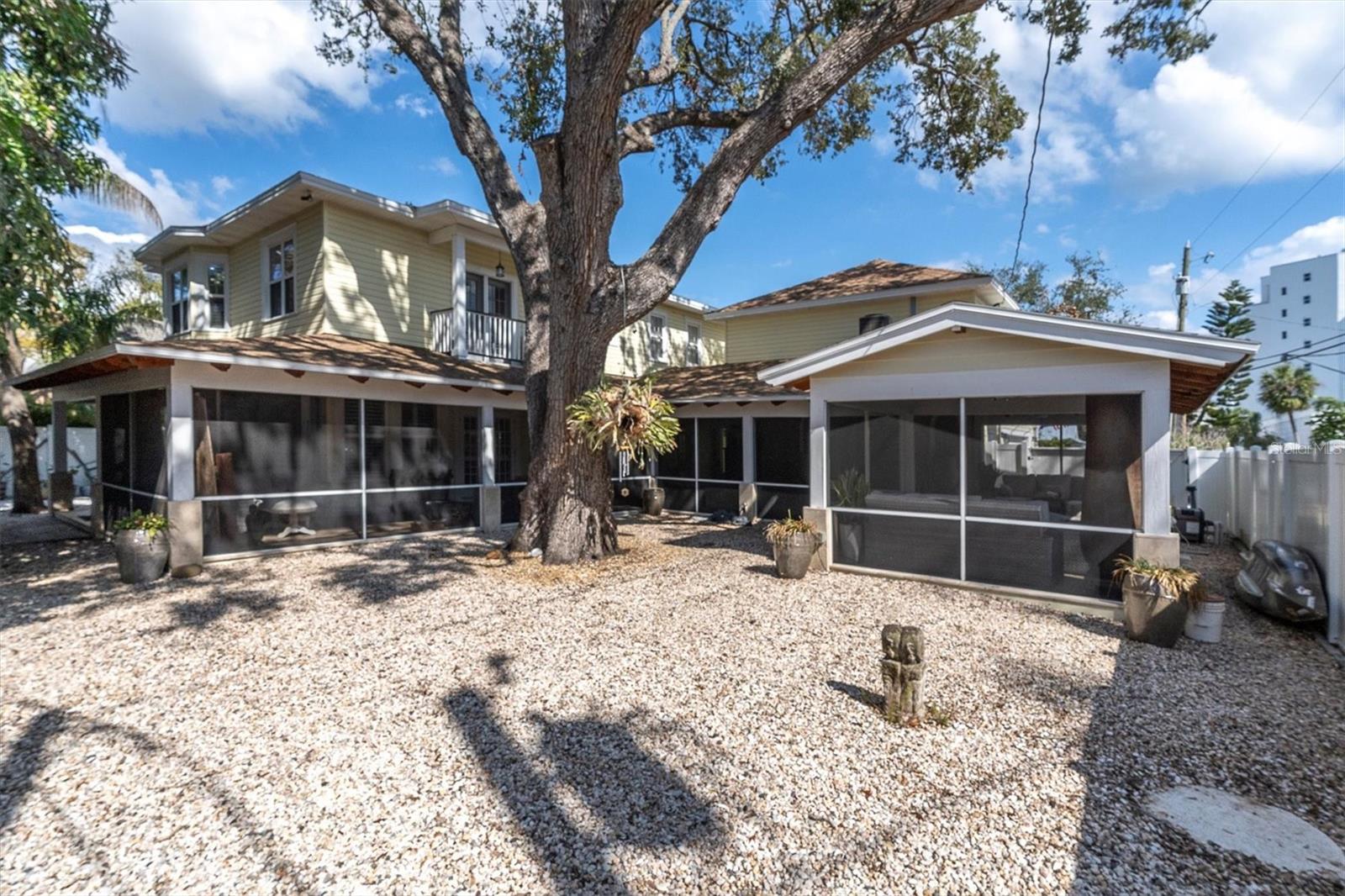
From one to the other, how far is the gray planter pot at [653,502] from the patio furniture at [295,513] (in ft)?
21.7

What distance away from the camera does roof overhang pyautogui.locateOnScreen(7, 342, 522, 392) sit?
22.4 feet

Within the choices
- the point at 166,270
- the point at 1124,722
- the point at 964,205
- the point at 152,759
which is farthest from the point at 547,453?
the point at 166,270

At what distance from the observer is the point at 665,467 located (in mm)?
13836

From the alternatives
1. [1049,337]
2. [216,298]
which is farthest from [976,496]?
[216,298]

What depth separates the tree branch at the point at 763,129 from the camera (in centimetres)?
668

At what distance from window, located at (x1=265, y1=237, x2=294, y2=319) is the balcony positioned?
8.94ft

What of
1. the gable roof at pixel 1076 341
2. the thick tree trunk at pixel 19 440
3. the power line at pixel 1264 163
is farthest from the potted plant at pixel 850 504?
the thick tree trunk at pixel 19 440

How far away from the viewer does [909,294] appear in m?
12.6

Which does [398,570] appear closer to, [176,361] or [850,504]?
[176,361]

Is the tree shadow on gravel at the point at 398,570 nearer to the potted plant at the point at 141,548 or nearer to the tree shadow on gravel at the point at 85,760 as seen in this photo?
the potted plant at the point at 141,548

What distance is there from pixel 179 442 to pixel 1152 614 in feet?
36.2

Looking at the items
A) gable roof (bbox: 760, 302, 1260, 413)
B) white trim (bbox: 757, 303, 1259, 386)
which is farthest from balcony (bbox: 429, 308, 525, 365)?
white trim (bbox: 757, 303, 1259, 386)

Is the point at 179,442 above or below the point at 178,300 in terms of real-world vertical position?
below

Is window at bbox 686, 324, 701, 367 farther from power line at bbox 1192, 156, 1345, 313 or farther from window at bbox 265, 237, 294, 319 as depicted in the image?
power line at bbox 1192, 156, 1345, 313
